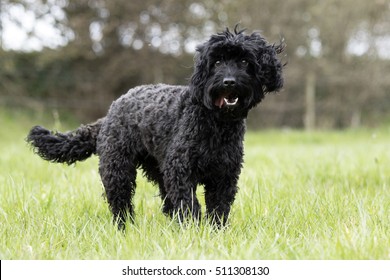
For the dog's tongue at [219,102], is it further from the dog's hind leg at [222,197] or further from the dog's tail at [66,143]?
the dog's tail at [66,143]

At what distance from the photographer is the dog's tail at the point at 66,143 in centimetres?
503

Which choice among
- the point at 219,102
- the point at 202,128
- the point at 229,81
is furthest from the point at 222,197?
the point at 229,81

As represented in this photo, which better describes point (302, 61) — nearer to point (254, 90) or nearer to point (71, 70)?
point (71, 70)

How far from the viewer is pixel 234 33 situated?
13.2 feet

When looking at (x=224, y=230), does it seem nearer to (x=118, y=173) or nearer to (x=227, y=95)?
(x=227, y=95)

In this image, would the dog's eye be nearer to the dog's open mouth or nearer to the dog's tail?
the dog's open mouth

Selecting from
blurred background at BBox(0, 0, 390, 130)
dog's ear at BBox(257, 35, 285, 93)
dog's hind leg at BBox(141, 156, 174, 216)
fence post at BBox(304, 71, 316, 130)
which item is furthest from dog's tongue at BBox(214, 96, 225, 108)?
fence post at BBox(304, 71, 316, 130)

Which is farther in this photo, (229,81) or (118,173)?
(118,173)

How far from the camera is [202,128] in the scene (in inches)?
158

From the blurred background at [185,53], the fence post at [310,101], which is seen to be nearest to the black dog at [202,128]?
the blurred background at [185,53]

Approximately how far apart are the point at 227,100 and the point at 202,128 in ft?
1.05

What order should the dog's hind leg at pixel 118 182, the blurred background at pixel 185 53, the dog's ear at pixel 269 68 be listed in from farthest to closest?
1. the blurred background at pixel 185 53
2. the dog's hind leg at pixel 118 182
3. the dog's ear at pixel 269 68
